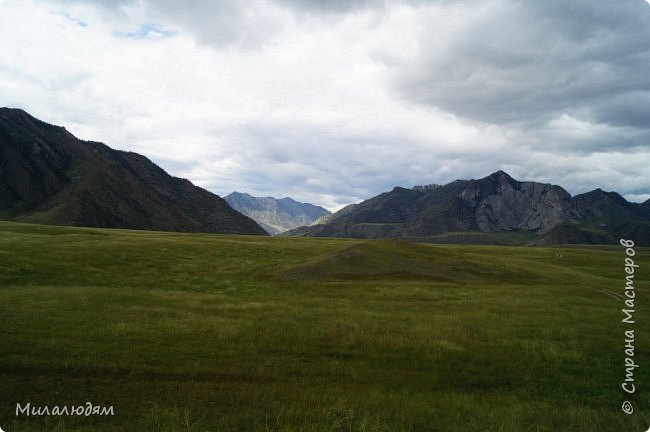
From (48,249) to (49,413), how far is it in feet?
168

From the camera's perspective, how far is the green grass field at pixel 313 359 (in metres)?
12.5

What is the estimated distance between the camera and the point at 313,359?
1861cm

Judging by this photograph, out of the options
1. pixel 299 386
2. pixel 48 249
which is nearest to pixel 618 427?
pixel 299 386

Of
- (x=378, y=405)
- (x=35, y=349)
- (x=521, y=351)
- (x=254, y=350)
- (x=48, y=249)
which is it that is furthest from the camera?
(x=48, y=249)

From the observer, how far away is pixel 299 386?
49.8 feet

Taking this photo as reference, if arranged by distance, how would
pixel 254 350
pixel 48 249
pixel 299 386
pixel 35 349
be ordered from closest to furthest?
1. pixel 299 386
2. pixel 35 349
3. pixel 254 350
4. pixel 48 249

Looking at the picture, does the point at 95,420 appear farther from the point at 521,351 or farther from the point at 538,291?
the point at 538,291

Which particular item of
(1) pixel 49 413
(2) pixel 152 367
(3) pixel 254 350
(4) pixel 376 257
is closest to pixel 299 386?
(3) pixel 254 350

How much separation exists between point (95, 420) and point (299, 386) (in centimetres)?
674

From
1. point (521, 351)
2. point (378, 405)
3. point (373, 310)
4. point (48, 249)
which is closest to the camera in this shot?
point (378, 405)

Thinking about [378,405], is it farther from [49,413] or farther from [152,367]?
[49,413]

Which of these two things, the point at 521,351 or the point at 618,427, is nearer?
the point at 618,427

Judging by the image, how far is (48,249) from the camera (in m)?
54.0

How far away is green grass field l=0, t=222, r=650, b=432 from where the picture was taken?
12539 millimetres
